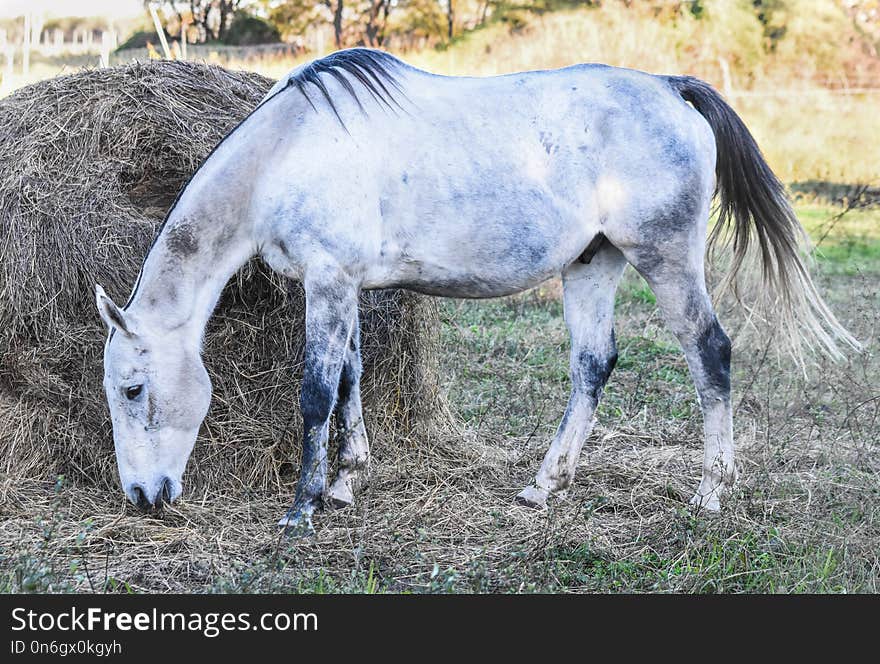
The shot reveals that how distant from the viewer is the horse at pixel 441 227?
12.3ft

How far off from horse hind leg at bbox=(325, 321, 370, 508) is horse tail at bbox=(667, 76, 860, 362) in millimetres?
1783

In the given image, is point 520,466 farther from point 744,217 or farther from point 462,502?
point 744,217

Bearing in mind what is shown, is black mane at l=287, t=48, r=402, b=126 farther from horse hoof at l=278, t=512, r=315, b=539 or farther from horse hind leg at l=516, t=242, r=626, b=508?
horse hoof at l=278, t=512, r=315, b=539

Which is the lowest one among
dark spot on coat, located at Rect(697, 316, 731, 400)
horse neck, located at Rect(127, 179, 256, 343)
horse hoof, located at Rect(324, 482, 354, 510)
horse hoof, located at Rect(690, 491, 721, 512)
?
horse hoof, located at Rect(324, 482, 354, 510)

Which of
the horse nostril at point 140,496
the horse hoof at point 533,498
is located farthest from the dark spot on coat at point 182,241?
the horse hoof at point 533,498

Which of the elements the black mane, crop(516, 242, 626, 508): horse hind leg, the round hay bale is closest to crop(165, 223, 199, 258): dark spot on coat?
the round hay bale

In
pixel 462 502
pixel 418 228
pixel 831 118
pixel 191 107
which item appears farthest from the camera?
pixel 831 118

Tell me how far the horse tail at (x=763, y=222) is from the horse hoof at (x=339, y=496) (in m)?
2.06

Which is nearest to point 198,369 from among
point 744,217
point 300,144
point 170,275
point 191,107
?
point 170,275

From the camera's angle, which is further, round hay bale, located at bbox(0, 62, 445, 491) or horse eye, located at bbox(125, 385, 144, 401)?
round hay bale, located at bbox(0, 62, 445, 491)

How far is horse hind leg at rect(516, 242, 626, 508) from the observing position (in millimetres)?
4414

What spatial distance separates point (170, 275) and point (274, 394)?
0.92 metres

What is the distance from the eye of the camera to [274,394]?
447 cm

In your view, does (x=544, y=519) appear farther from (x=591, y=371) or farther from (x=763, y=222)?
(x=763, y=222)
